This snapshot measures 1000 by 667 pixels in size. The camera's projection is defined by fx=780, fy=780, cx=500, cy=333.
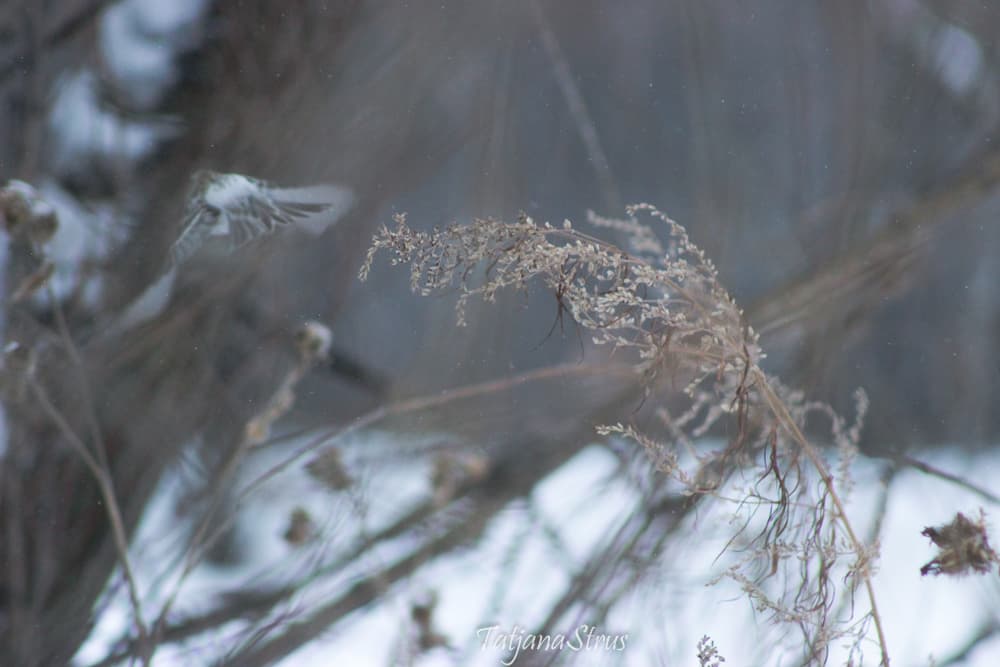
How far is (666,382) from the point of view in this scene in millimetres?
443

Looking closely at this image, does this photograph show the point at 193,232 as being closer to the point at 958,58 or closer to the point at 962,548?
the point at 962,548

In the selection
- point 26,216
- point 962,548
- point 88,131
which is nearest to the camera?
point 962,548

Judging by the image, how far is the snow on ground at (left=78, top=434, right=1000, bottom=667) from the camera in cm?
46

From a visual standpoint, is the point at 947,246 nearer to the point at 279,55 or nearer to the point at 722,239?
the point at 722,239

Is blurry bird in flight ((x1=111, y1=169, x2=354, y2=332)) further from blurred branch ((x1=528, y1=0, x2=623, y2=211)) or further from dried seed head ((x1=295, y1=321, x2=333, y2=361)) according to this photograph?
blurred branch ((x1=528, y1=0, x2=623, y2=211))

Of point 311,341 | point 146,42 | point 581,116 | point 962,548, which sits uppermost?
point 581,116

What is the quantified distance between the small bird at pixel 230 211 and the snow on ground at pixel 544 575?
0.15 m

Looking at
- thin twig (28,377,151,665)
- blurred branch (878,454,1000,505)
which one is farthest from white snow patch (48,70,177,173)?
blurred branch (878,454,1000,505)

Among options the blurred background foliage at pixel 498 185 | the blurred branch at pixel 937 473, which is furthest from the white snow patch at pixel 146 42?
the blurred branch at pixel 937 473

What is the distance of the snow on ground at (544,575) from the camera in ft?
1.52

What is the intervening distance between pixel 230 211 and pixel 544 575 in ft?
1.02

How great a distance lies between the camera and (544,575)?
0.52 meters

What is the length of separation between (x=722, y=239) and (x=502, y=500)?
262mm

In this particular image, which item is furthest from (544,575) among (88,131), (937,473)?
(88,131)
